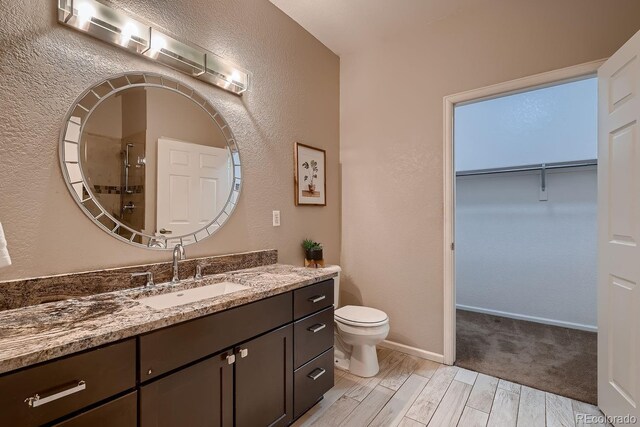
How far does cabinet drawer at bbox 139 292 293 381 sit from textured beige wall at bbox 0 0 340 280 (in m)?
0.61

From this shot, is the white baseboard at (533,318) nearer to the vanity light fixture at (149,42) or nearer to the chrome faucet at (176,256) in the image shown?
the chrome faucet at (176,256)

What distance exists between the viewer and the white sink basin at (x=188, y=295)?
1424 millimetres

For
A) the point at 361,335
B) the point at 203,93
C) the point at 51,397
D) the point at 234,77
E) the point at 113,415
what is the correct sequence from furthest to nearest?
the point at 361,335 < the point at 234,77 < the point at 203,93 < the point at 113,415 < the point at 51,397

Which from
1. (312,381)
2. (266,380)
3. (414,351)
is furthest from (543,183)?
(266,380)

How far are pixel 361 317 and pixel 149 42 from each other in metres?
2.14

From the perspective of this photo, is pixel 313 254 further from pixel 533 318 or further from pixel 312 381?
pixel 533 318

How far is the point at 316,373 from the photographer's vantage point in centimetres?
178

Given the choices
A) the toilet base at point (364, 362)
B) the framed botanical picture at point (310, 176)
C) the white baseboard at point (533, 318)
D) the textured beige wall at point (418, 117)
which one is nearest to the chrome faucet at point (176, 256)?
the framed botanical picture at point (310, 176)

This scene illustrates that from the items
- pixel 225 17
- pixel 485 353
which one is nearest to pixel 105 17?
pixel 225 17

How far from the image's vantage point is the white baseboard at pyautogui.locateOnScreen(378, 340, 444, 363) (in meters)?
2.45

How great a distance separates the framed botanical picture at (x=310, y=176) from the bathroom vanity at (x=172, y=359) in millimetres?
917

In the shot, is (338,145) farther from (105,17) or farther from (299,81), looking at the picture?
(105,17)

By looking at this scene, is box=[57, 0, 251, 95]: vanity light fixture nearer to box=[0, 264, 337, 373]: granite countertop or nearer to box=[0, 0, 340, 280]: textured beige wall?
box=[0, 0, 340, 280]: textured beige wall

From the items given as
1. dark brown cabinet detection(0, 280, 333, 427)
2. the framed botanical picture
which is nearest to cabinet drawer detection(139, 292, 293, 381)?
dark brown cabinet detection(0, 280, 333, 427)
